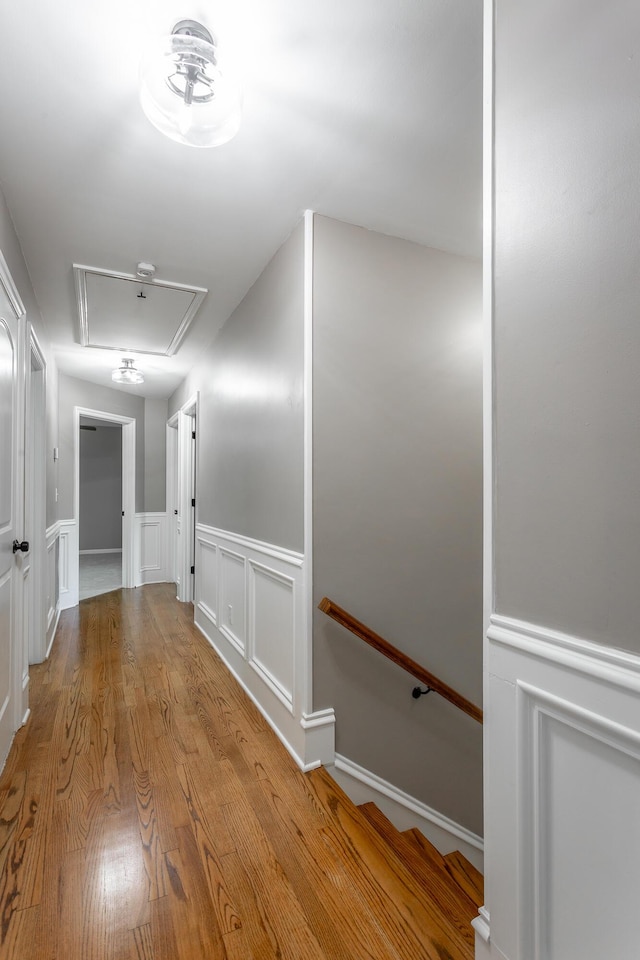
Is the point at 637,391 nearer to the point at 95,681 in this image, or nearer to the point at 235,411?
the point at 235,411

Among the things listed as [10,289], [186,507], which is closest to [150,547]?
[186,507]

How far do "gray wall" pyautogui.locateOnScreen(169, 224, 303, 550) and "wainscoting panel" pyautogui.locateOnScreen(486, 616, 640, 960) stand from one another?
1.24m

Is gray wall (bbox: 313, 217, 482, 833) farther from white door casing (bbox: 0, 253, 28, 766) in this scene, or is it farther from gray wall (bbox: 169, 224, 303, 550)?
white door casing (bbox: 0, 253, 28, 766)

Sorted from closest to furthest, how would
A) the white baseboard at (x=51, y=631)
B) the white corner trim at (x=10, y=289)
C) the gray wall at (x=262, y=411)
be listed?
the white corner trim at (x=10, y=289) → the gray wall at (x=262, y=411) → the white baseboard at (x=51, y=631)

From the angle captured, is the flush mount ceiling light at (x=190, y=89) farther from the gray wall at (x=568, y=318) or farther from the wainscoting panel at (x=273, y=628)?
the wainscoting panel at (x=273, y=628)

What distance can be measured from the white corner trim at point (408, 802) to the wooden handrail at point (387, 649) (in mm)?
465

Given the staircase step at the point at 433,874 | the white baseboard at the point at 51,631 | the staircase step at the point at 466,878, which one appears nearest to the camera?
the staircase step at the point at 433,874

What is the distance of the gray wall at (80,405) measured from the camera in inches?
186

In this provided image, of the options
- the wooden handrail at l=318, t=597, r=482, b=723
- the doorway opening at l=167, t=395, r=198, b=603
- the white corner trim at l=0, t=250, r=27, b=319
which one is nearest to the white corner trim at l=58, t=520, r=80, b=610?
the doorway opening at l=167, t=395, r=198, b=603

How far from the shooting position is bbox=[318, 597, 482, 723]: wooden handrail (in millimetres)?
1953

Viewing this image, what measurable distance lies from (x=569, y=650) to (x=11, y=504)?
2.28 m

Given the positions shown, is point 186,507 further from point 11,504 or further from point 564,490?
point 564,490

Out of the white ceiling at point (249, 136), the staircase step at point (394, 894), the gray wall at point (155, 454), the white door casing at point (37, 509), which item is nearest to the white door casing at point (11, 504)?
the white ceiling at point (249, 136)

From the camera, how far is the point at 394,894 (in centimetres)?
138
